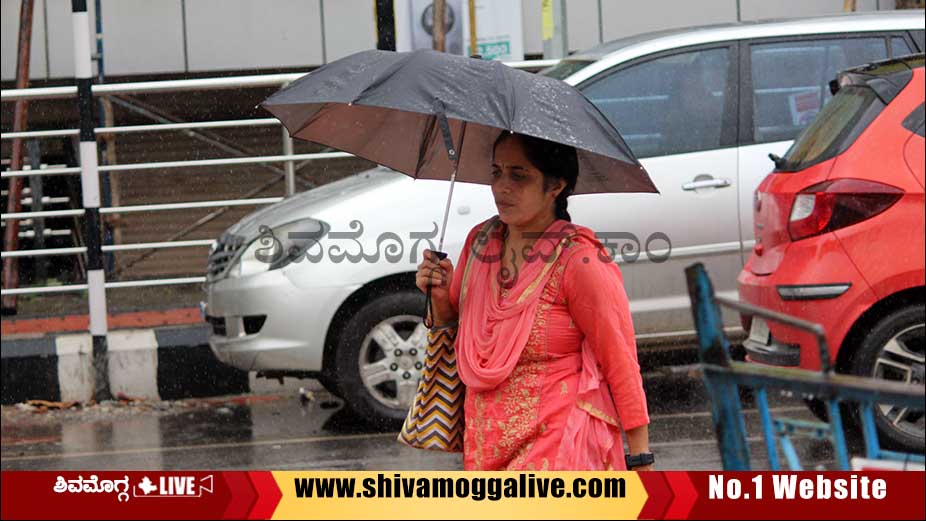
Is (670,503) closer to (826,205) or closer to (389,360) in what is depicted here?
(826,205)

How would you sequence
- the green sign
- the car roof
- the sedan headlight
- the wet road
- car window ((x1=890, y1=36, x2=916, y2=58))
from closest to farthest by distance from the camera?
car window ((x1=890, y1=36, x2=916, y2=58)) → the car roof → the wet road → the sedan headlight → the green sign

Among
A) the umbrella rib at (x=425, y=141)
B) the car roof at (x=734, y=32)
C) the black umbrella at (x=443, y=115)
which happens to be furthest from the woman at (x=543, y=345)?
the car roof at (x=734, y=32)

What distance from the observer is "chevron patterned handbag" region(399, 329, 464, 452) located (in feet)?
9.78

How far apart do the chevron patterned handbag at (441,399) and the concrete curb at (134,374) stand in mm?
4762

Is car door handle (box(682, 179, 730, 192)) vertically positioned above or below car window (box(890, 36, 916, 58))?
below

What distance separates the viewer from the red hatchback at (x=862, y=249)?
2.50m

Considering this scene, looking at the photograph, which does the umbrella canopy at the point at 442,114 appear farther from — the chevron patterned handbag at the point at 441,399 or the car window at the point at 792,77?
the car window at the point at 792,77

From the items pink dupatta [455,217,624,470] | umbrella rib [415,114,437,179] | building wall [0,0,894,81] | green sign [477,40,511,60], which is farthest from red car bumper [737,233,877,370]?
green sign [477,40,511,60]

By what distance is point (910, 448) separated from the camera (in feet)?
7.60

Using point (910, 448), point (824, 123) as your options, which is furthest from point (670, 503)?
point (824, 123)

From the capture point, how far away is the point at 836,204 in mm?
2701

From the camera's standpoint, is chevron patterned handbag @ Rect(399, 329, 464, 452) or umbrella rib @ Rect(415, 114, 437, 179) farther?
umbrella rib @ Rect(415, 114, 437, 179)

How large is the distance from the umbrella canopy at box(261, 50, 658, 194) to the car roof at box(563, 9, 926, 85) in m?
1.75

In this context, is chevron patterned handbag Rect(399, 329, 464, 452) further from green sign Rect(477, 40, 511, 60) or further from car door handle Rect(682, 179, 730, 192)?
green sign Rect(477, 40, 511, 60)
